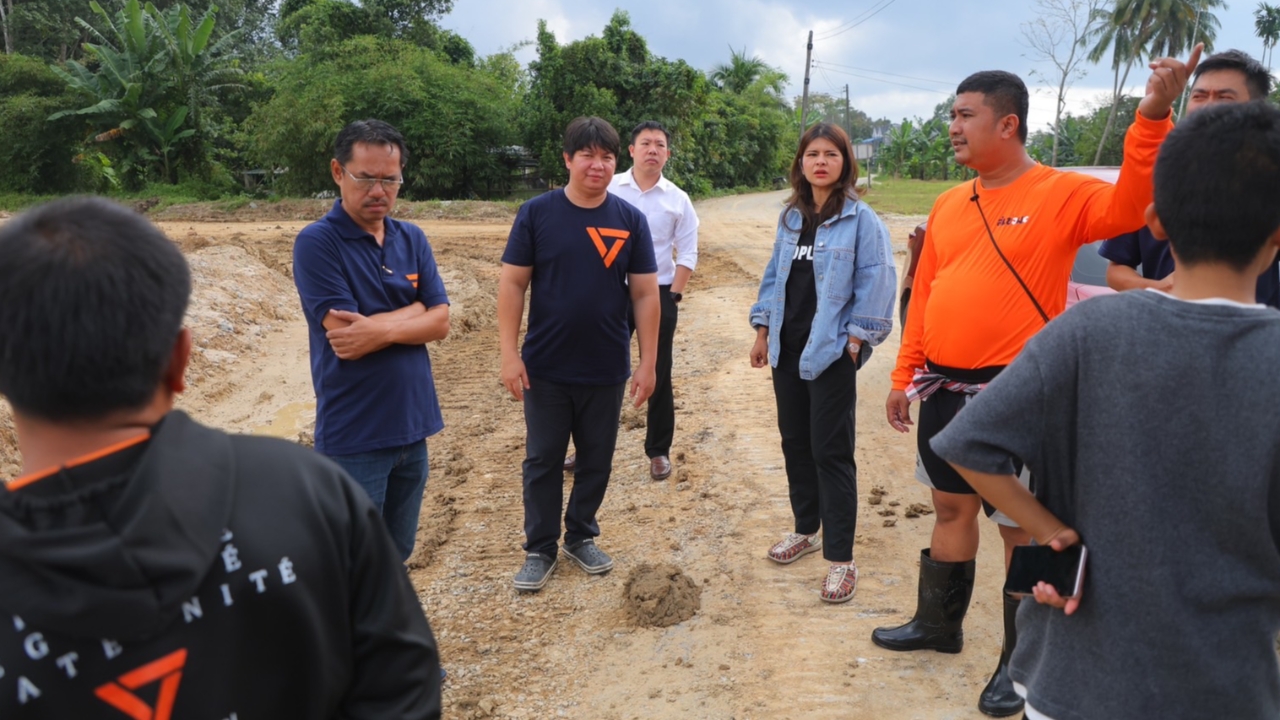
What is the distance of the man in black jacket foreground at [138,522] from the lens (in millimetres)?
1082

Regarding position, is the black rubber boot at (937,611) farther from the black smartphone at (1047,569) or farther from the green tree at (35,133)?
the green tree at (35,133)

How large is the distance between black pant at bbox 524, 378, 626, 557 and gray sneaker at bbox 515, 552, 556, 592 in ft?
0.12

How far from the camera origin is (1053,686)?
1.78m

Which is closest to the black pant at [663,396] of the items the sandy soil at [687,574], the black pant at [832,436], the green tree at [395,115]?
the sandy soil at [687,574]

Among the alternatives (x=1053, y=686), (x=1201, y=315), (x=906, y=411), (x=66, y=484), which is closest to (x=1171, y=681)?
(x=1053, y=686)

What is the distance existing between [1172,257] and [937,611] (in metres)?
1.53

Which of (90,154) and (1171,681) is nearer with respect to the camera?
(1171,681)

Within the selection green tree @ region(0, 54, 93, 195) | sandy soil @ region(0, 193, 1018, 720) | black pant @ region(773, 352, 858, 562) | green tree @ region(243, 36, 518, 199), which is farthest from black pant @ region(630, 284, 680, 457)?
green tree @ region(0, 54, 93, 195)

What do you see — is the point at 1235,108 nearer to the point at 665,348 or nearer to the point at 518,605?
the point at 518,605

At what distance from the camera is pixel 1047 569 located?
1766 mm

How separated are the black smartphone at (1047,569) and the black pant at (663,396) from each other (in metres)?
4.10

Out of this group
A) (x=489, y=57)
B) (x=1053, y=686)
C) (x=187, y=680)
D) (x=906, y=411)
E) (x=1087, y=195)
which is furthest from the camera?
(x=489, y=57)

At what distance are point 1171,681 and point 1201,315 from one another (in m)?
0.65

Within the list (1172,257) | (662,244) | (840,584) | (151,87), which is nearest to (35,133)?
(151,87)
